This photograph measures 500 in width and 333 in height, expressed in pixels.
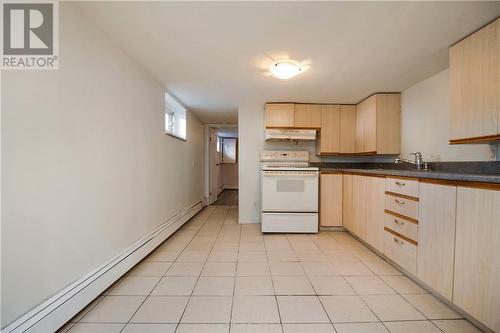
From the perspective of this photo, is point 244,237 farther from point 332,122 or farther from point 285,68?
point 332,122

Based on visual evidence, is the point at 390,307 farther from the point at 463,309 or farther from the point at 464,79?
the point at 464,79

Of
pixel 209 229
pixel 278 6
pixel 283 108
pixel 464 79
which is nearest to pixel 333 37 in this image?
pixel 278 6

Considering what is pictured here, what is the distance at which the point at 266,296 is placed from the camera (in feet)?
Result: 5.03

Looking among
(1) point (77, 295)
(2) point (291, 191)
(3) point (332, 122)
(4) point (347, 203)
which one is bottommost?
(1) point (77, 295)

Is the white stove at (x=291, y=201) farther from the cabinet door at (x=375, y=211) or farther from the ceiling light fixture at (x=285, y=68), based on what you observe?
the ceiling light fixture at (x=285, y=68)

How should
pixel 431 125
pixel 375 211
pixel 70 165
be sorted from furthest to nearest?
pixel 431 125, pixel 375 211, pixel 70 165

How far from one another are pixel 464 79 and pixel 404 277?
1681mm

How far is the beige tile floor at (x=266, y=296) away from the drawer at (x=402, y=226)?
0.39 m

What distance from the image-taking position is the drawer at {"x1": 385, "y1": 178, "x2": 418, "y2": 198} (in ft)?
5.45

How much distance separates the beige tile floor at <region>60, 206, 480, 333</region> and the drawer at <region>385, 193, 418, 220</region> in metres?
0.57

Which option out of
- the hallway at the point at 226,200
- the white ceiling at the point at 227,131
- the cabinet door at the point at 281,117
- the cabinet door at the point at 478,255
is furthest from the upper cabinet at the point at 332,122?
the hallway at the point at 226,200

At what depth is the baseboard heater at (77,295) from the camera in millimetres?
1052

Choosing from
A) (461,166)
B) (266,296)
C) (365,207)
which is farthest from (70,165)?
(461,166)

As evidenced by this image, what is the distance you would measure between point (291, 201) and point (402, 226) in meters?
1.40
